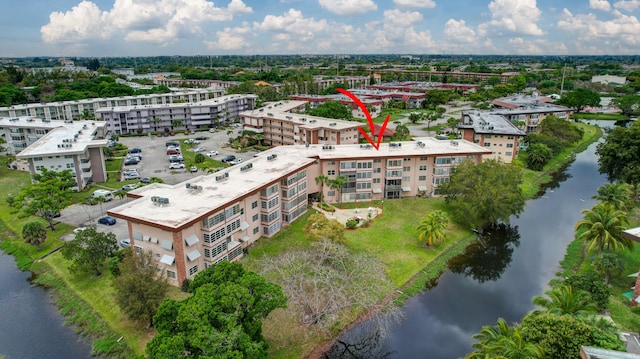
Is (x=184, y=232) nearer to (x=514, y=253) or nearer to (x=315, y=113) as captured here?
(x=514, y=253)

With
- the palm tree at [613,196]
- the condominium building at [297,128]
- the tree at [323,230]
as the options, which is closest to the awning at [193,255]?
the tree at [323,230]

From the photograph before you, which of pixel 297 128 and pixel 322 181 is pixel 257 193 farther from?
pixel 297 128

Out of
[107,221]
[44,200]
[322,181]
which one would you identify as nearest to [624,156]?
[322,181]

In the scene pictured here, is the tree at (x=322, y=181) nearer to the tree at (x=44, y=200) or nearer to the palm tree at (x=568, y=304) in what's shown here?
the palm tree at (x=568, y=304)

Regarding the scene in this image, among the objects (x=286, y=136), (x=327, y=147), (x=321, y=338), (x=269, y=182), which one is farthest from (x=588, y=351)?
(x=286, y=136)

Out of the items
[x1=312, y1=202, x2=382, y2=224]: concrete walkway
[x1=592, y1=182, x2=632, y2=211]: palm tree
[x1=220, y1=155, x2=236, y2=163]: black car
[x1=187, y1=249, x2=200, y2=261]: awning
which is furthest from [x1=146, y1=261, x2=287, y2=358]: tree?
[x1=220, y1=155, x2=236, y2=163]: black car

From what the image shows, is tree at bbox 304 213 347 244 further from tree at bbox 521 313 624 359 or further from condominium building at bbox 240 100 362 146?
condominium building at bbox 240 100 362 146
